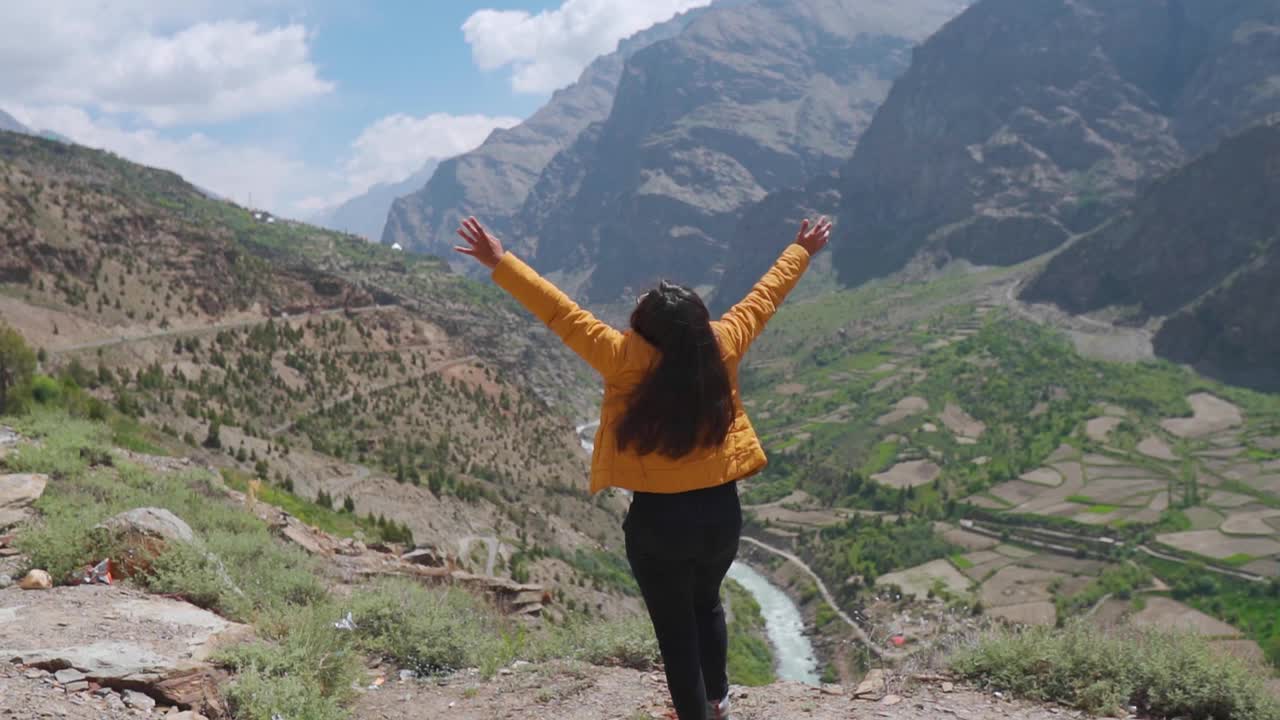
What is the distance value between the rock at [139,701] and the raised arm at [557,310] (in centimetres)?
345

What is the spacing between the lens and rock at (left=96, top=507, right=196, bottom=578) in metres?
6.69

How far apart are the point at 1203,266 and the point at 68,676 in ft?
520

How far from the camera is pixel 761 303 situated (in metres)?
4.27

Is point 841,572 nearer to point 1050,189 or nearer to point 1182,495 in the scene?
point 1182,495

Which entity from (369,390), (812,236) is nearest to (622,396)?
(812,236)

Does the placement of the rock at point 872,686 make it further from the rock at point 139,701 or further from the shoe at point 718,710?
the rock at point 139,701

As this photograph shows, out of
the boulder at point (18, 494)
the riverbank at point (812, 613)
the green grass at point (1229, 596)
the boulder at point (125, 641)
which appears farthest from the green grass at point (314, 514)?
the green grass at point (1229, 596)

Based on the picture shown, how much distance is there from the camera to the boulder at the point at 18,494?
8.17 metres

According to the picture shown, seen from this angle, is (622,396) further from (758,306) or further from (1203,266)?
(1203,266)

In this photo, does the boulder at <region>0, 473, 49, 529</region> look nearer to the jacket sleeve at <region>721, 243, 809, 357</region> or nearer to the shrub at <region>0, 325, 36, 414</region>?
the shrub at <region>0, 325, 36, 414</region>

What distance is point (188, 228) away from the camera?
51188mm

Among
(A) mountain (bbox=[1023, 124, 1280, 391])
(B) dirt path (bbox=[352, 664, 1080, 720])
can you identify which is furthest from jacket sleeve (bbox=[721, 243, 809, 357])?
(A) mountain (bbox=[1023, 124, 1280, 391])

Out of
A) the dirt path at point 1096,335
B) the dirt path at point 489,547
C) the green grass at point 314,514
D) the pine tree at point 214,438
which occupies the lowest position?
the dirt path at point 489,547

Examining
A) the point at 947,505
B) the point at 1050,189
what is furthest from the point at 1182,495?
the point at 1050,189
